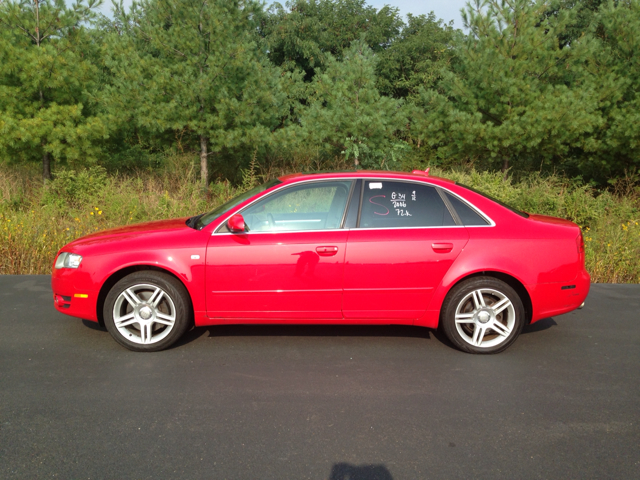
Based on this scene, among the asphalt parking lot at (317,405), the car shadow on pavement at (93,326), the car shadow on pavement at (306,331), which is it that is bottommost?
the asphalt parking lot at (317,405)

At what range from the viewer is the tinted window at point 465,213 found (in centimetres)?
476

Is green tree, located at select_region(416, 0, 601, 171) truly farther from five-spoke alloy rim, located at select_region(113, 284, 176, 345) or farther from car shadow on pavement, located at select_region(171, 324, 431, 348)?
five-spoke alloy rim, located at select_region(113, 284, 176, 345)

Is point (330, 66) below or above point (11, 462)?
above

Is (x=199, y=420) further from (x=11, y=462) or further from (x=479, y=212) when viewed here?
(x=479, y=212)

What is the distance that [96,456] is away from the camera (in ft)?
10.2

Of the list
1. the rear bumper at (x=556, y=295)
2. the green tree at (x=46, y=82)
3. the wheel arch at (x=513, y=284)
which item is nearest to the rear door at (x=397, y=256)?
the wheel arch at (x=513, y=284)

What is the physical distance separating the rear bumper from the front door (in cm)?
173

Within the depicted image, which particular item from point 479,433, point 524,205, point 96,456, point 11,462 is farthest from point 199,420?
point 524,205

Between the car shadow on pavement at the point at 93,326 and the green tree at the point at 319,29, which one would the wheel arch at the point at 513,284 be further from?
the green tree at the point at 319,29

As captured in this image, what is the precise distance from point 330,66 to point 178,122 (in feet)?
15.4

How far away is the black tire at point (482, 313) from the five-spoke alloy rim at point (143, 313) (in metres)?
2.46

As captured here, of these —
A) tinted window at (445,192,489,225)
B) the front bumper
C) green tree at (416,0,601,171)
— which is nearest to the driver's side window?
tinted window at (445,192,489,225)

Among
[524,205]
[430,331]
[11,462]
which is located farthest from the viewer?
[524,205]

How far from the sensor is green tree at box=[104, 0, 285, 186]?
13086 mm
